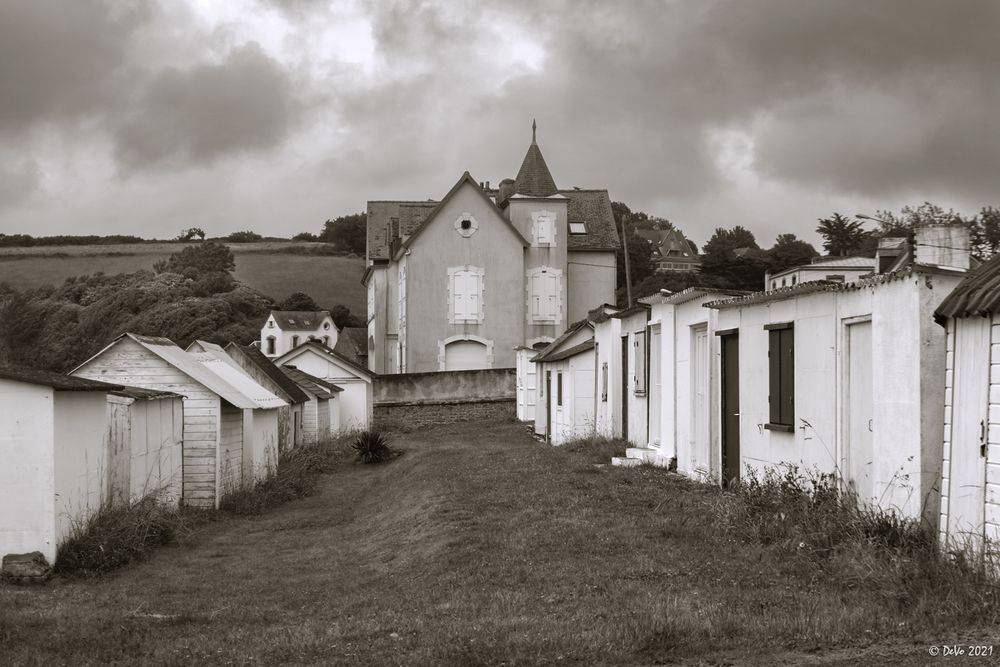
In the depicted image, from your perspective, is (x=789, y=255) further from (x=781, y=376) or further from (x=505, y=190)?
(x=781, y=376)

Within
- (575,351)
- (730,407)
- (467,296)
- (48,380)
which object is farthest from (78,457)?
(467,296)

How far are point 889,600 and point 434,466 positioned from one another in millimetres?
15669

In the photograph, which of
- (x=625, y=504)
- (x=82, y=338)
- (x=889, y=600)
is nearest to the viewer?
(x=889, y=600)

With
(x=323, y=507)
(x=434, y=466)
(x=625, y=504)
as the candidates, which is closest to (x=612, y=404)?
(x=434, y=466)

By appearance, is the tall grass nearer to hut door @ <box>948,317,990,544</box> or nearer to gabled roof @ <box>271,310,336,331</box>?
hut door @ <box>948,317,990,544</box>

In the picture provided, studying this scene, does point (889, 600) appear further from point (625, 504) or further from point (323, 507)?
point (323, 507)

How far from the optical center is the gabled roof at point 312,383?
3425 centimetres

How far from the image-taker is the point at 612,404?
2286cm

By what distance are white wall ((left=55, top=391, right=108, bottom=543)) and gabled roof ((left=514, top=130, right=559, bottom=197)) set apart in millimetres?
39504

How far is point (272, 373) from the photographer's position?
29.8 metres

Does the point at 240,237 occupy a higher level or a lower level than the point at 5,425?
higher

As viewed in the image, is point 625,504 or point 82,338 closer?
point 625,504

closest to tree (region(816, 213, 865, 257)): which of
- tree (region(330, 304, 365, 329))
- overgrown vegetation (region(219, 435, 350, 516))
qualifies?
overgrown vegetation (region(219, 435, 350, 516))

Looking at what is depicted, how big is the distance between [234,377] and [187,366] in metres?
3.41
